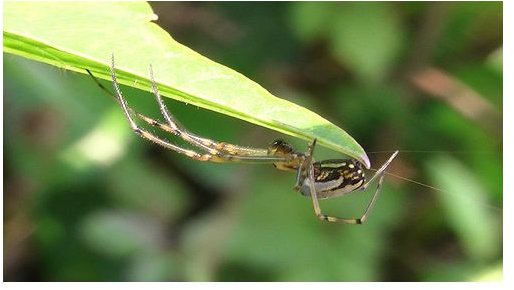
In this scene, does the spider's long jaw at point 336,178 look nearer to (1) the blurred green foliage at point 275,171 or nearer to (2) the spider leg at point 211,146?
(2) the spider leg at point 211,146

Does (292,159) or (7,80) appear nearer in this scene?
(292,159)

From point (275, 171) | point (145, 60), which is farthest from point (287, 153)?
point (275, 171)

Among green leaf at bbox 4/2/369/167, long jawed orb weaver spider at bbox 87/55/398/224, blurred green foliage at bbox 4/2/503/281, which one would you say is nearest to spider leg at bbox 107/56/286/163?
long jawed orb weaver spider at bbox 87/55/398/224

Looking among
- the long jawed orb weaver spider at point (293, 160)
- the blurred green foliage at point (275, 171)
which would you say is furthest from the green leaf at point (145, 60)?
the blurred green foliage at point (275, 171)

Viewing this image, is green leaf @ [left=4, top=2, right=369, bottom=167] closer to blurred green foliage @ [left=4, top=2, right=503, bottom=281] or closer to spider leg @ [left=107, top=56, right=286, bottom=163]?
spider leg @ [left=107, top=56, right=286, bottom=163]

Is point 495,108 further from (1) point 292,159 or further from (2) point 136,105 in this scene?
(1) point 292,159

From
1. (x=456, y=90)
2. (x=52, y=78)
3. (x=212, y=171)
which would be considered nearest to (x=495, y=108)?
(x=456, y=90)

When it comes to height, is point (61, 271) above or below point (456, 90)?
below

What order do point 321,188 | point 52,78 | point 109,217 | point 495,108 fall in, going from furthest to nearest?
point 495,108 < point 109,217 < point 52,78 < point 321,188
